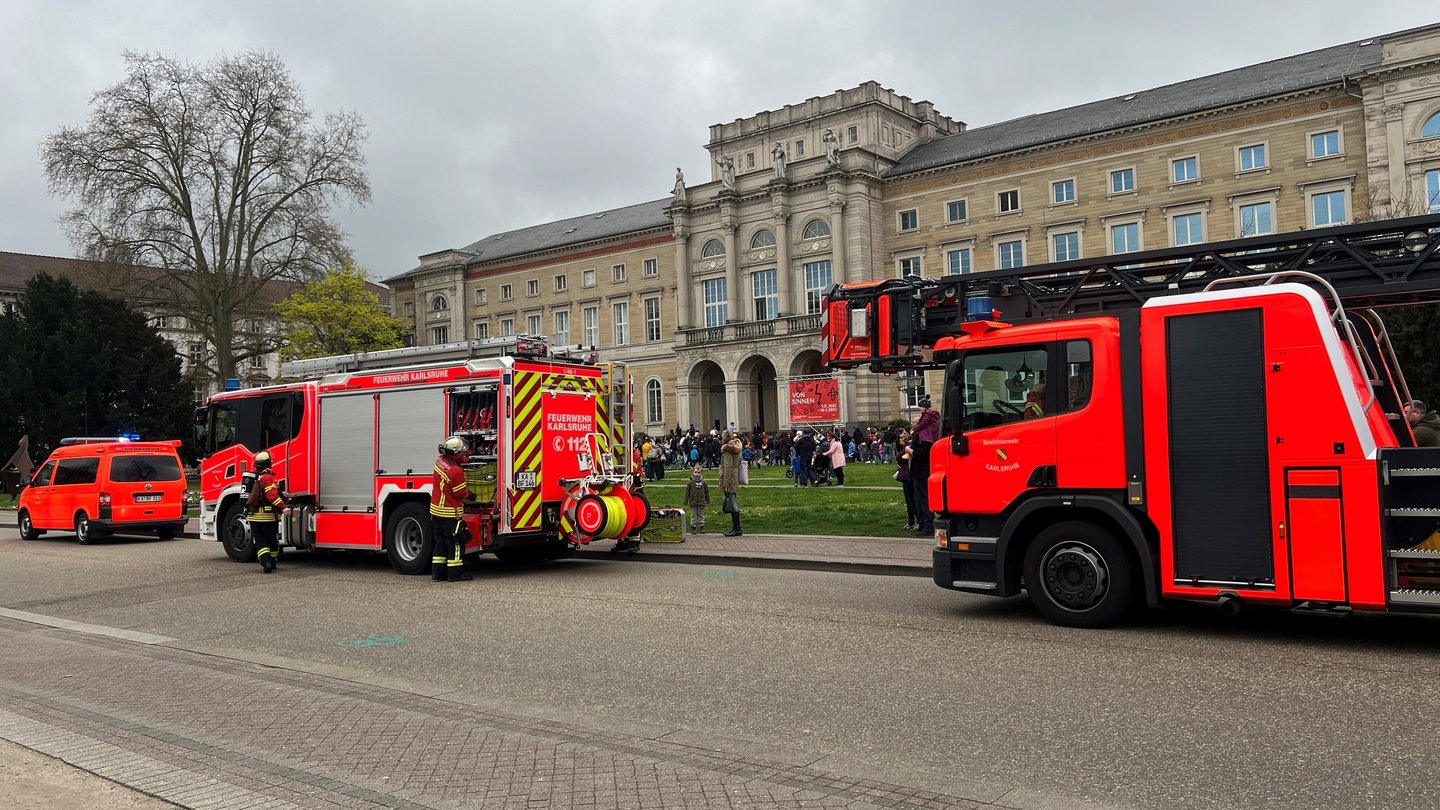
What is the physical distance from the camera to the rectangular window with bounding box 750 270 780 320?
6406 cm

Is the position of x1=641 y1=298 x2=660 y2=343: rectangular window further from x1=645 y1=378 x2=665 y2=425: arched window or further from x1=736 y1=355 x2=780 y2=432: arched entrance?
x1=736 y1=355 x2=780 y2=432: arched entrance

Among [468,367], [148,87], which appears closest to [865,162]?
[148,87]

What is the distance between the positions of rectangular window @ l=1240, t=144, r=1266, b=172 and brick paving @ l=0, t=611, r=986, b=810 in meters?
51.6

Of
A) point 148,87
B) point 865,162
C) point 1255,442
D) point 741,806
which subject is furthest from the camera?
point 865,162

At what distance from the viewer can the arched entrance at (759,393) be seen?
207 ft

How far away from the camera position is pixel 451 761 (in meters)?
5.50

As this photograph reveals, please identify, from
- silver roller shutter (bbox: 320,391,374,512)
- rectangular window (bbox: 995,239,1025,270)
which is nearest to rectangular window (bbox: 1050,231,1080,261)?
rectangular window (bbox: 995,239,1025,270)

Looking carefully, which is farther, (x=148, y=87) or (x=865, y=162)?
(x=865, y=162)

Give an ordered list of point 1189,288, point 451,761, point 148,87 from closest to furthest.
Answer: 1. point 451,761
2. point 1189,288
3. point 148,87

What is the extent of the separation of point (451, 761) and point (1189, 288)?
24.9 feet

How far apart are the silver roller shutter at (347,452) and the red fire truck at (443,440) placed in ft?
0.08

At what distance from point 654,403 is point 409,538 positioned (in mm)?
56136

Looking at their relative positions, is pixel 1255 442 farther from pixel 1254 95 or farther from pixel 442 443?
pixel 1254 95

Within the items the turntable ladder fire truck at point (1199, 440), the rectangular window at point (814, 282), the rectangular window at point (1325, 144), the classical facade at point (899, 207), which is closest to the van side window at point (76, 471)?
the turntable ladder fire truck at point (1199, 440)
